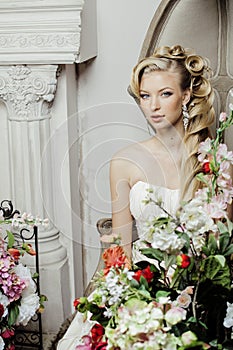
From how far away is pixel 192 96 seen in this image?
182cm

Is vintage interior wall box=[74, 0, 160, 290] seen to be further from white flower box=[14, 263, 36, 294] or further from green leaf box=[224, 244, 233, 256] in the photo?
green leaf box=[224, 244, 233, 256]

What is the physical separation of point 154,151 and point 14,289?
0.56 m

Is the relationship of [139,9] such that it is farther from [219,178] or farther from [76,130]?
[219,178]

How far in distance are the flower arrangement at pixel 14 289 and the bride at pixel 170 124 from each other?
0.31m

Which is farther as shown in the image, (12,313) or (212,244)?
(12,313)

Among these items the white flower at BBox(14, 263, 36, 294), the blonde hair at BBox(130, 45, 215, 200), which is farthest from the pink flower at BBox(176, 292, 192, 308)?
the white flower at BBox(14, 263, 36, 294)

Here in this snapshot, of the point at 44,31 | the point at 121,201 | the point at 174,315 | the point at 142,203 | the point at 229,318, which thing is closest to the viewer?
the point at 174,315

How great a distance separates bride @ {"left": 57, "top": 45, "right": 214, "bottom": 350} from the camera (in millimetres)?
1808

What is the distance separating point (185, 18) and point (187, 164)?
0.50m

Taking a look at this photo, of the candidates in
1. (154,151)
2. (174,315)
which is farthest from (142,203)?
(174,315)

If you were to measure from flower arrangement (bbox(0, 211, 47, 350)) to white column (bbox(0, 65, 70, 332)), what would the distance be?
409mm

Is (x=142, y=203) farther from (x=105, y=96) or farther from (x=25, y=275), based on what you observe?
(x=105, y=96)

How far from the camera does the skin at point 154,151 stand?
5.93 feet

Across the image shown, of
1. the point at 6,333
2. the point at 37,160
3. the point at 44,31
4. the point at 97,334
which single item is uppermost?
the point at 44,31
